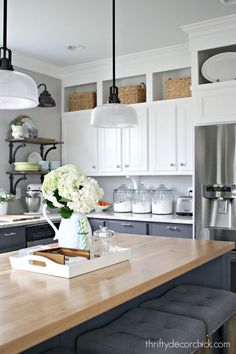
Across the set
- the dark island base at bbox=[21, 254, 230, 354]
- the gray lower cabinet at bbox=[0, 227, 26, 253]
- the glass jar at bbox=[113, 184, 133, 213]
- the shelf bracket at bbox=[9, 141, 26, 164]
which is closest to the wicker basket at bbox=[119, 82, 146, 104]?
the glass jar at bbox=[113, 184, 133, 213]

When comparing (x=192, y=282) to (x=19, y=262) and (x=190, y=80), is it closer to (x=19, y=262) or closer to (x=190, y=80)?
(x=19, y=262)

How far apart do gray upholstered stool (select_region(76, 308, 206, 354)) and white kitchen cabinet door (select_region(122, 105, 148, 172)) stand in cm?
Result: 265

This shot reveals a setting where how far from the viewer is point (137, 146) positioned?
4449mm

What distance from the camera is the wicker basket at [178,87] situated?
4.17m

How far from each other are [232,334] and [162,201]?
2.09m

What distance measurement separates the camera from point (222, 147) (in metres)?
3.49

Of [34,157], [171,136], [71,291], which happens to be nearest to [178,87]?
[171,136]

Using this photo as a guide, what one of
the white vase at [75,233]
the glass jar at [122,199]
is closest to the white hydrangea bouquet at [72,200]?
the white vase at [75,233]

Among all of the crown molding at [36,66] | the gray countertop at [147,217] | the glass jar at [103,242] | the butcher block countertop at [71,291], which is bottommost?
the butcher block countertop at [71,291]

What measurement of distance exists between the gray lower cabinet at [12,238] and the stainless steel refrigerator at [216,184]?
63.9 inches

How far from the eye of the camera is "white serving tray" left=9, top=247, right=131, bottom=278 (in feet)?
5.46

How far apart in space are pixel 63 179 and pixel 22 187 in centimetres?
278

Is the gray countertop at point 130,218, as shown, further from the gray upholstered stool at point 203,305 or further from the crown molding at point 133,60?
the crown molding at point 133,60

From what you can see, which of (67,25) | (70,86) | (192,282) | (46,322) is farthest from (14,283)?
(70,86)
